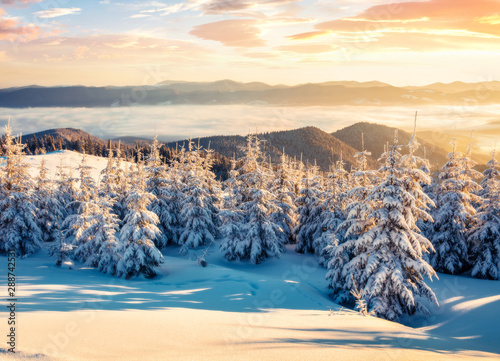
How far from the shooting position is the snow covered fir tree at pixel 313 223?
53.7 feet

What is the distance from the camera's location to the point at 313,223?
3231cm

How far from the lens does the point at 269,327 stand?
362 inches

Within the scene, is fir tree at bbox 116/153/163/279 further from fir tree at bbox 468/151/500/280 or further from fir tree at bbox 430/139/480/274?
fir tree at bbox 468/151/500/280

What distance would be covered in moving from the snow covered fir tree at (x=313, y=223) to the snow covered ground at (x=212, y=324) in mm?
2349

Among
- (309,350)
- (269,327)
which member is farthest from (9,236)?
(309,350)

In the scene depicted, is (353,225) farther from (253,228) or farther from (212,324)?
(212,324)

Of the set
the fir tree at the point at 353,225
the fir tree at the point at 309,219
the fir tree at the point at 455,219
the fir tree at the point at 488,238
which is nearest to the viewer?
the fir tree at the point at 353,225

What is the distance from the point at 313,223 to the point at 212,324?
80.1 ft

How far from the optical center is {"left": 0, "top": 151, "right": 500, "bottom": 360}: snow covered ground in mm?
6766

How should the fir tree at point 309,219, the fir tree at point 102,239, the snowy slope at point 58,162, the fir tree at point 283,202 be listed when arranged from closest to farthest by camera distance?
the fir tree at point 102,239, the fir tree at point 309,219, the fir tree at point 283,202, the snowy slope at point 58,162

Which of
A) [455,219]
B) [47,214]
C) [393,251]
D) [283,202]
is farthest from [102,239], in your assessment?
[455,219]

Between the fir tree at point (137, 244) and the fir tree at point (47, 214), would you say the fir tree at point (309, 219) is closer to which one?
the fir tree at point (137, 244)

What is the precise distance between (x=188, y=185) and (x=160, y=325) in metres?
25.0

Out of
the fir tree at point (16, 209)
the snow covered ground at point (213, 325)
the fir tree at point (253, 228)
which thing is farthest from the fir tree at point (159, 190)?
the snow covered ground at point (213, 325)
